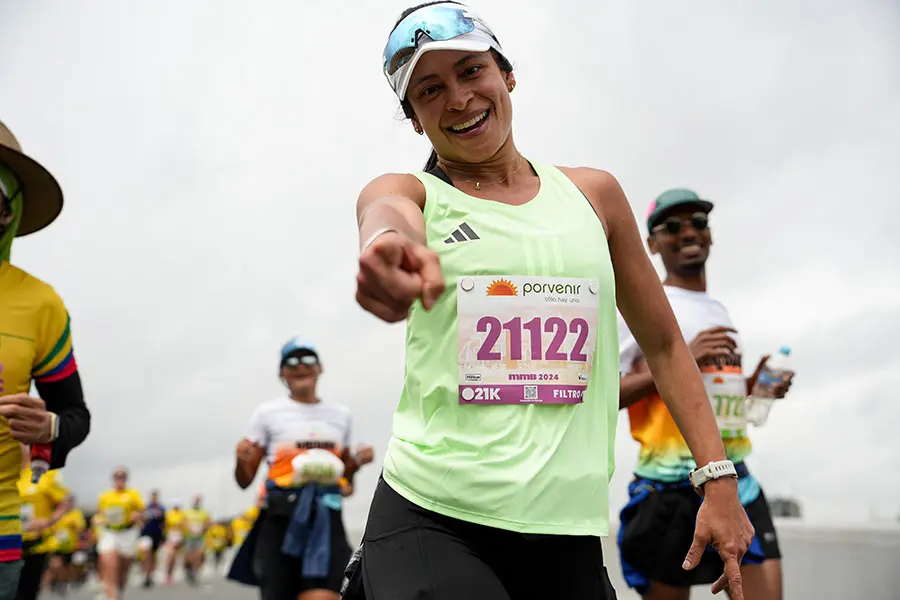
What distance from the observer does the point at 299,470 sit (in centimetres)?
765

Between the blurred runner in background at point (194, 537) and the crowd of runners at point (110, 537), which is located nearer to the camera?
the crowd of runners at point (110, 537)

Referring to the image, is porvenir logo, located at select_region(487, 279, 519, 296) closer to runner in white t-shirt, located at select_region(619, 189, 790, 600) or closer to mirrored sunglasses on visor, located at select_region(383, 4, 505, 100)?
mirrored sunglasses on visor, located at select_region(383, 4, 505, 100)

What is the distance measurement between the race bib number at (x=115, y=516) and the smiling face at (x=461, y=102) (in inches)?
587

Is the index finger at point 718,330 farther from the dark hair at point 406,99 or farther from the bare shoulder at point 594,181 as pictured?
the dark hair at point 406,99

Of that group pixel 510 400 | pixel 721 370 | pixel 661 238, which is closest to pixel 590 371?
pixel 510 400

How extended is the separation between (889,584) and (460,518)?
755 centimetres

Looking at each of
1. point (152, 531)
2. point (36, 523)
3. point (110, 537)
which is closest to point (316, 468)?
point (36, 523)

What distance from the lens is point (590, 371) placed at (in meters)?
2.63

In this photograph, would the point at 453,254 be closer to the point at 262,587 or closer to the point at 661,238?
the point at 661,238

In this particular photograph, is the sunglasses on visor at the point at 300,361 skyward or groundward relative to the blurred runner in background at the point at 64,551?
skyward

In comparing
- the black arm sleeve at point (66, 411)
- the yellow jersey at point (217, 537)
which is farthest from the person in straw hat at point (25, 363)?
the yellow jersey at point (217, 537)

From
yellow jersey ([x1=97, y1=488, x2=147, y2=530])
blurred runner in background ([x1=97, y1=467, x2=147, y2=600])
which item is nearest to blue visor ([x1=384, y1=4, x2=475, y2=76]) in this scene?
blurred runner in background ([x1=97, y1=467, x2=147, y2=600])

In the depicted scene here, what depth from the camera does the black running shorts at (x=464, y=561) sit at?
2.45 metres

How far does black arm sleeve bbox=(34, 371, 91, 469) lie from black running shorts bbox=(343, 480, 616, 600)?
76.7 inches
